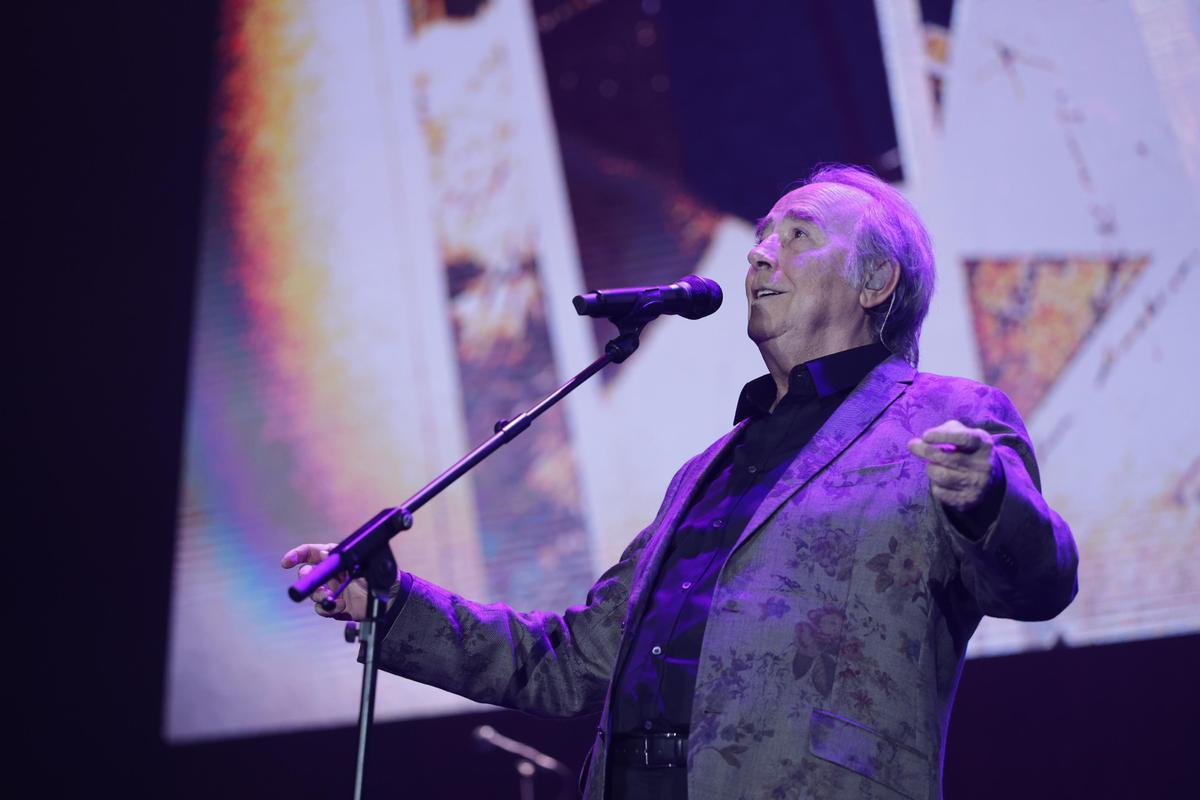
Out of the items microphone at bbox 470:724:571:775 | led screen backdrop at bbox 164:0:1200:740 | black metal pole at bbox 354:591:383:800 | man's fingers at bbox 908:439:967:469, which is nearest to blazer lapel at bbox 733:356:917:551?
man's fingers at bbox 908:439:967:469

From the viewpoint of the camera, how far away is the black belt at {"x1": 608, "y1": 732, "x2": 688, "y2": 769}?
4.88 ft

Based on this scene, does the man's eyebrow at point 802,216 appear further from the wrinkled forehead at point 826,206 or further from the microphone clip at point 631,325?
Answer: the microphone clip at point 631,325

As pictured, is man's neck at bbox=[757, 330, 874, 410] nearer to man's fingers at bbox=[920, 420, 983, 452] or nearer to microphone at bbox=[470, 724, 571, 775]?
man's fingers at bbox=[920, 420, 983, 452]

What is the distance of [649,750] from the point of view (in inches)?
59.5

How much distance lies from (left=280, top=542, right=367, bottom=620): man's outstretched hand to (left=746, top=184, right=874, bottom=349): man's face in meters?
0.76

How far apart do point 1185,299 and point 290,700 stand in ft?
8.43

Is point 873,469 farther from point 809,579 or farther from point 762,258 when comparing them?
point 762,258

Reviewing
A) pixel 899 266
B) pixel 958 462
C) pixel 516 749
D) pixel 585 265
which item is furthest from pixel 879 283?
pixel 516 749

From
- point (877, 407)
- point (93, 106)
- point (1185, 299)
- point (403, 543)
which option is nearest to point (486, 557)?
point (403, 543)

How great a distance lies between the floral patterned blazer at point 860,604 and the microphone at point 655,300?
276 mm

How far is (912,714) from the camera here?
1.35 m

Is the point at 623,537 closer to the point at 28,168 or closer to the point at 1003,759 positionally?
the point at 1003,759

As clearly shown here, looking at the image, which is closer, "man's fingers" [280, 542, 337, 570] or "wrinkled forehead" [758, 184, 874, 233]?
"man's fingers" [280, 542, 337, 570]

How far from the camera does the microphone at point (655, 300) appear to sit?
1569 mm
